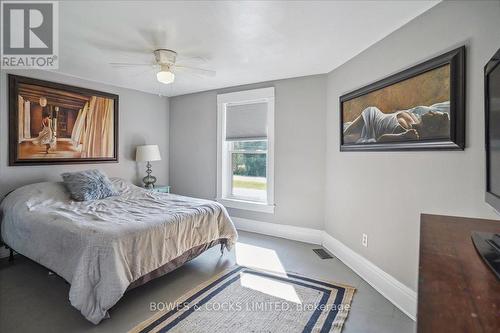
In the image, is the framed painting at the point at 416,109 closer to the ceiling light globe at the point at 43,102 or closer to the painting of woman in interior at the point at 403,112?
the painting of woman in interior at the point at 403,112

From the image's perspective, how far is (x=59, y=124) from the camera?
3334 millimetres

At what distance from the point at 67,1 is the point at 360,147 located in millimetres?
2806

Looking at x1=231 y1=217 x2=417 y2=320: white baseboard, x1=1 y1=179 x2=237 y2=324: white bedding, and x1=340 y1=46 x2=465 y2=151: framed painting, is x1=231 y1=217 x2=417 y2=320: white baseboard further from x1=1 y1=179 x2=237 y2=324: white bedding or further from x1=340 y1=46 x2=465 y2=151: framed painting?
x1=340 y1=46 x2=465 y2=151: framed painting

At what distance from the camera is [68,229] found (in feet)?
6.76

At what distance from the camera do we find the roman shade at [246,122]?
12.6ft

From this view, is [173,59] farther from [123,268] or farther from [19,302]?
[19,302]

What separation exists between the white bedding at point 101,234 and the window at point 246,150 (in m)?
1.11

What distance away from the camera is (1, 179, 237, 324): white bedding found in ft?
5.98

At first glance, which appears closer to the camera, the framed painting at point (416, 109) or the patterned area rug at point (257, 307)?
the framed painting at point (416, 109)

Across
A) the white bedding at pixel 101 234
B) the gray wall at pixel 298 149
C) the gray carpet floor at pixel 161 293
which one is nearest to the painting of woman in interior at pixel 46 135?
the white bedding at pixel 101 234

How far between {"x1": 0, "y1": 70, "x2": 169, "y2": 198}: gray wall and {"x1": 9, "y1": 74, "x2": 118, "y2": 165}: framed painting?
0.25 feet

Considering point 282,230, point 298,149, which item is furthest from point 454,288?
point 282,230

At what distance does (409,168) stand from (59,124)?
412 cm

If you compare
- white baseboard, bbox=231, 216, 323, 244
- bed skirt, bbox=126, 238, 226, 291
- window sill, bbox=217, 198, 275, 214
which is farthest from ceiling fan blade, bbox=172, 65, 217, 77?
white baseboard, bbox=231, 216, 323, 244
